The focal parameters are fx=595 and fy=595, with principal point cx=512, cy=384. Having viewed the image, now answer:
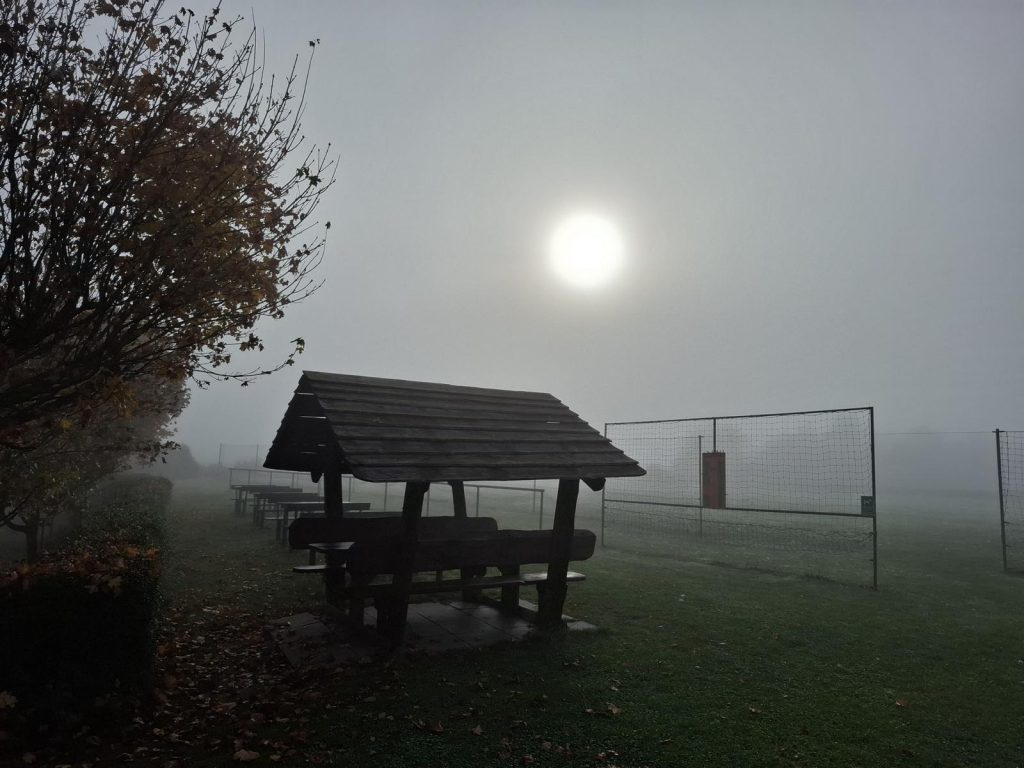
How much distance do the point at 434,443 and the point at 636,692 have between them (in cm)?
337

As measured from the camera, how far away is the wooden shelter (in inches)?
258

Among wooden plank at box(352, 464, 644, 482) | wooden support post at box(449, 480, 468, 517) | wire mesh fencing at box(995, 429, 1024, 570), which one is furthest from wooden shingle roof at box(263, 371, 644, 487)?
wire mesh fencing at box(995, 429, 1024, 570)

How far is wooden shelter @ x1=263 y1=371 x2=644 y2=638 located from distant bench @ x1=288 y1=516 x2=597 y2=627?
18cm

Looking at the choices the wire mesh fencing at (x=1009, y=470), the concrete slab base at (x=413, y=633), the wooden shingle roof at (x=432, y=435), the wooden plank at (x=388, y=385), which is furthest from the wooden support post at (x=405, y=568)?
the wire mesh fencing at (x=1009, y=470)

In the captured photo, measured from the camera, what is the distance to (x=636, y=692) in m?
5.68

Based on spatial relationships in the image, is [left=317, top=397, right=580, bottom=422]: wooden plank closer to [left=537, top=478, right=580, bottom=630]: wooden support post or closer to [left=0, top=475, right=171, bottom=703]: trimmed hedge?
[left=537, top=478, right=580, bottom=630]: wooden support post

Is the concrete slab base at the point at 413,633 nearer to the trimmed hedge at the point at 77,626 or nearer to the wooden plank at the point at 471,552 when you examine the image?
the wooden plank at the point at 471,552

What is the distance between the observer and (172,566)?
37.7ft

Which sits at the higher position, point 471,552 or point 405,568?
point 471,552

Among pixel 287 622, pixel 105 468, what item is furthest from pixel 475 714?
pixel 105 468

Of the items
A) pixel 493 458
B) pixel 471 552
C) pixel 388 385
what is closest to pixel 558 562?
pixel 471 552

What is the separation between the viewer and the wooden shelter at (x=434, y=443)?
6.54 m

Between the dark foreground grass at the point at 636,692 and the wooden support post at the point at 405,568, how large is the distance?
52 centimetres

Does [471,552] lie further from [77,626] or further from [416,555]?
[77,626]
